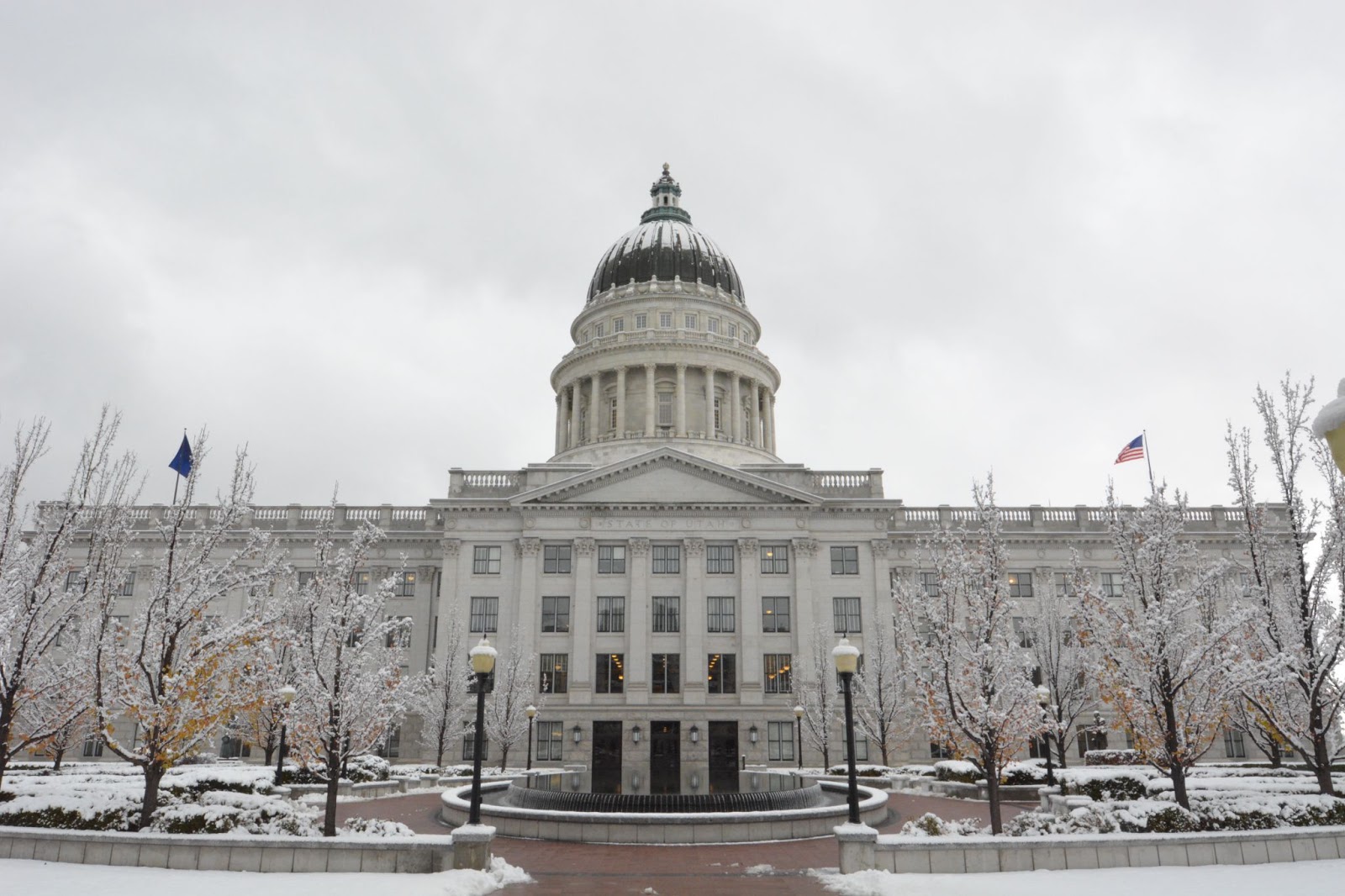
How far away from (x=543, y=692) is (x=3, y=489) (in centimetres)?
3768

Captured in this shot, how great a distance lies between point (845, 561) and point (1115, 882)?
4295 cm

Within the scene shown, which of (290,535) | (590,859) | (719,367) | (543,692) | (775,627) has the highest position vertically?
(719,367)

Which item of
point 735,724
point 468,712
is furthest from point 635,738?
point 468,712

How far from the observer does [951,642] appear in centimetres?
2230

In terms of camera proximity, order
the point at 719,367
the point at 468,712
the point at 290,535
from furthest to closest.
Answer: the point at 719,367
the point at 290,535
the point at 468,712

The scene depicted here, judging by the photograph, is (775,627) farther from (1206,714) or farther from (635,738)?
(1206,714)

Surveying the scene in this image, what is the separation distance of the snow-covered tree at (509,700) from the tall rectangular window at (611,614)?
19.1 ft

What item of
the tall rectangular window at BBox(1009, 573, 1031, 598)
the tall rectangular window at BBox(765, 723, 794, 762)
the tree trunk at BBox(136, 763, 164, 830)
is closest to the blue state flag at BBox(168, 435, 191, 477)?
the tree trunk at BBox(136, 763, 164, 830)

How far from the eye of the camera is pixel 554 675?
55656mm

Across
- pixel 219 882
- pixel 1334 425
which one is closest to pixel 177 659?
A: pixel 219 882

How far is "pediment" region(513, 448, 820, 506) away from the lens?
58.5 m

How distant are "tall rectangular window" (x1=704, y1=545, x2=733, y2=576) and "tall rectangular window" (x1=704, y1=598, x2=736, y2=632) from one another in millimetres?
1849

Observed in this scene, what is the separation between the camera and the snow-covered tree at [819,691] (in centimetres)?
4585

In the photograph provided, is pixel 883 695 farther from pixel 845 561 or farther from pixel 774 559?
pixel 774 559
